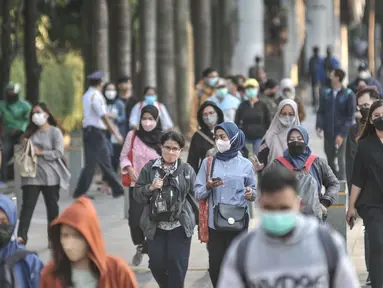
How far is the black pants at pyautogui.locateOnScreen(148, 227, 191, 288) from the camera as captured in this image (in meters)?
9.98

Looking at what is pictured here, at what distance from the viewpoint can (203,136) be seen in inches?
506

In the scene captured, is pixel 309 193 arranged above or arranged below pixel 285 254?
below

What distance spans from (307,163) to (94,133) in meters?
9.04

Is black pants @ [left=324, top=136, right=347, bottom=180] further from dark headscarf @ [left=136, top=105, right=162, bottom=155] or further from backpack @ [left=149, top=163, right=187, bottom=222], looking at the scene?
backpack @ [left=149, top=163, right=187, bottom=222]

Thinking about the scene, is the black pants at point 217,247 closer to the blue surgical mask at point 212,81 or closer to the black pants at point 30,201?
the black pants at point 30,201

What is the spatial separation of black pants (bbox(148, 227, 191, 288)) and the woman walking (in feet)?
13.7

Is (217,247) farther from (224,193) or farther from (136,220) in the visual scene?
(136,220)

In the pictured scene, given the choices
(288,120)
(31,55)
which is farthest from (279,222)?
(31,55)

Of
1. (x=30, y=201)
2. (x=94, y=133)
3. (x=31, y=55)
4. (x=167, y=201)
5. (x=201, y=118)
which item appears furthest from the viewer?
(x=31, y=55)

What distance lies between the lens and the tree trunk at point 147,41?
2534 centimetres

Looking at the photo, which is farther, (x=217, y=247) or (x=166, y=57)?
(x=166, y=57)

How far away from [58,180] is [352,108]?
5197 millimetres

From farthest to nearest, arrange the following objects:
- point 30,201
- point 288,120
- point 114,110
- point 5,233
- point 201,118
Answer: point 114,110
point 30,201
point 201,118
point 288,120
point 5,233

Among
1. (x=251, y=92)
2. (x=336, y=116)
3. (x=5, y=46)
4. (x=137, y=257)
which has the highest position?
(x=5, y=46)
